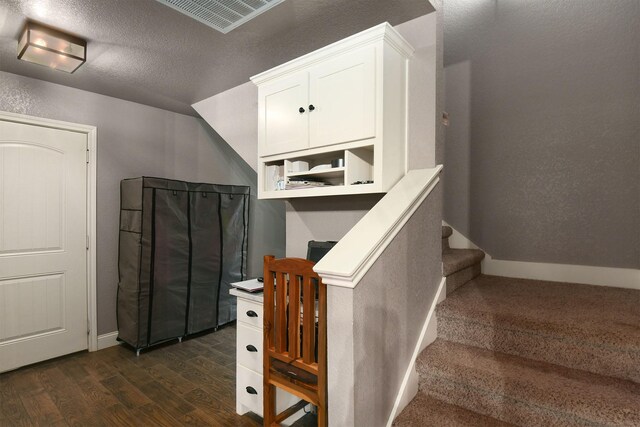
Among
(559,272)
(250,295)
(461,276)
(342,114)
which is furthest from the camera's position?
(559,272)

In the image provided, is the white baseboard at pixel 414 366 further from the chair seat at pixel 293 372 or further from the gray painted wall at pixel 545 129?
the gray painted wall at pixel 545 129

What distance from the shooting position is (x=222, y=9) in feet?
6.29

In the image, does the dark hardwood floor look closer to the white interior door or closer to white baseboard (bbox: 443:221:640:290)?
the white interior door

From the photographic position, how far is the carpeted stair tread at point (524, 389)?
1.37 m

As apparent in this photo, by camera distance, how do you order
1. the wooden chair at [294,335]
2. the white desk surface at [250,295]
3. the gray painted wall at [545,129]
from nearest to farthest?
1. the wooden chair at [294,335]
2. the white desk surface at [250,295]
3. the gray painted wall at [545,129]

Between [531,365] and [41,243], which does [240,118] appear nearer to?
[41,243]

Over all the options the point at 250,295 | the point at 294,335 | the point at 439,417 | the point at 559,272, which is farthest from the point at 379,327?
the point at 559,272

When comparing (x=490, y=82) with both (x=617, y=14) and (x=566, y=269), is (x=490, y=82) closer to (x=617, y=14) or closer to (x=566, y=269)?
(x=617, y=14)

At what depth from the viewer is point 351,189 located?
2.03 metres

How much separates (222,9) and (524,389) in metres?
2.43

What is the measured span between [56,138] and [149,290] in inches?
62.4

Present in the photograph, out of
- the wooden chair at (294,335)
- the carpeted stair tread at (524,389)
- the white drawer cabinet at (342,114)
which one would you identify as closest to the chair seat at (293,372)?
the wooden chair at (294,335)

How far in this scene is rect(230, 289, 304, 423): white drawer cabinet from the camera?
82.6 inches

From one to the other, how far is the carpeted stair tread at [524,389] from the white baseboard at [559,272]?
127 centimetres
